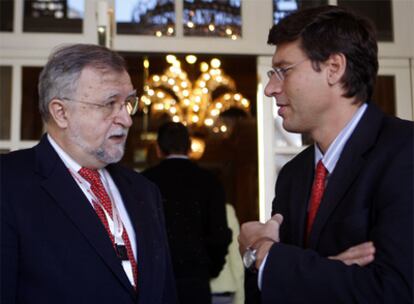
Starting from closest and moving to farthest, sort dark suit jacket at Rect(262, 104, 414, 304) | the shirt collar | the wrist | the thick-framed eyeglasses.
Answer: dark suit jacket at Rect(262, 104, 414, 304)
the wrist
the shirt collar
the thick-framed eyeglasses

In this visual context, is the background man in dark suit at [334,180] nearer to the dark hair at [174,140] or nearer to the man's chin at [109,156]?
the man's chin at [109,156]

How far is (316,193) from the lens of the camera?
1.78m

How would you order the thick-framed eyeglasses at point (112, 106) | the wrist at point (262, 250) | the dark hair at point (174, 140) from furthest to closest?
the dark hair at point (174, 140), the thick-framed eyeglasses at point (112, 106), the wrist at point (262, 250)

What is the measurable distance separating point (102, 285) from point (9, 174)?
44 cm

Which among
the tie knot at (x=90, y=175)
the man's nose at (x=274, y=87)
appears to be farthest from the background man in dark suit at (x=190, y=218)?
the man's nose at (x=274, y=87)

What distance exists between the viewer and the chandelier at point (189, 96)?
22.2 ft

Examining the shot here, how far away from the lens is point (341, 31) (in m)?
1.76

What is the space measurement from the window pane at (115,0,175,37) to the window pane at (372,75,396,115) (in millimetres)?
1243

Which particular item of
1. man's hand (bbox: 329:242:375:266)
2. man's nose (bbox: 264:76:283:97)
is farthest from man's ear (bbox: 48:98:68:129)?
man's hand (bbox: 329:242:375:266)

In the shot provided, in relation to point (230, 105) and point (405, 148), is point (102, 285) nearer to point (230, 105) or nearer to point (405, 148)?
point (405, 148)

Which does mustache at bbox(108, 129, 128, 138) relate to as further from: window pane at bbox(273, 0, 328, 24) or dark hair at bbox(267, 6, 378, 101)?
window pane at bbox(273, 0, 328, 24)

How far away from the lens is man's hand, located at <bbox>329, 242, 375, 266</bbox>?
4.89 feet

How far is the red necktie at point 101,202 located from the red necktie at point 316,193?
0.58 metres

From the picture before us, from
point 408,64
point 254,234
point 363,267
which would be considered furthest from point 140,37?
point 363,267
